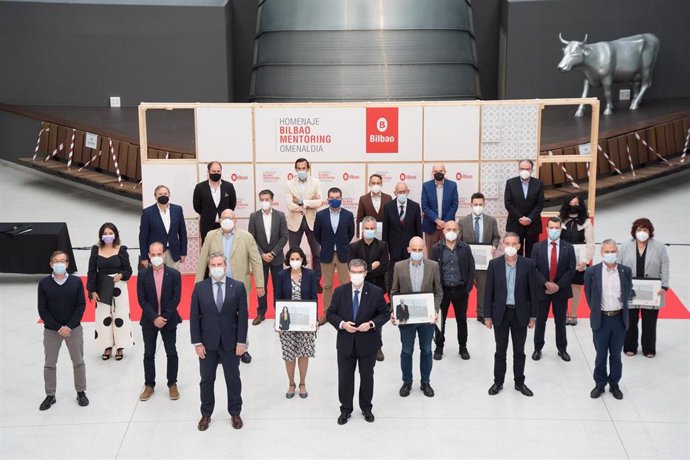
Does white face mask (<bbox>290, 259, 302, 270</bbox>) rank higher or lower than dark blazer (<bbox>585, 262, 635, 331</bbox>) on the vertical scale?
higher

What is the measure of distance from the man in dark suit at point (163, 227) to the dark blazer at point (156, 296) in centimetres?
249

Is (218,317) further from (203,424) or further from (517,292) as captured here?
(517,292)

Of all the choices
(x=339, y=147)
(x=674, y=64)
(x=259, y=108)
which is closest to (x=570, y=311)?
(x=339, y=147)

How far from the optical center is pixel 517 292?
385 inches

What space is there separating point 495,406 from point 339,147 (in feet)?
18.9

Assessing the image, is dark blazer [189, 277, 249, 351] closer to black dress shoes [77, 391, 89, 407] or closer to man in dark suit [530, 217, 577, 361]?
black dress shoes [77, 391, 89, 407]

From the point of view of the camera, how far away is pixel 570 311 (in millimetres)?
12492

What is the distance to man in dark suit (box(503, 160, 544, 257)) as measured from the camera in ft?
43.0

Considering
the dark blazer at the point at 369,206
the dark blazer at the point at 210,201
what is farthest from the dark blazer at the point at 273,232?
the dark blazer at the point at 369,206

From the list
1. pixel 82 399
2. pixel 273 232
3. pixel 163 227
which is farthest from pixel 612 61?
pixel 82 399

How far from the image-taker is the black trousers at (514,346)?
9883 millimetres

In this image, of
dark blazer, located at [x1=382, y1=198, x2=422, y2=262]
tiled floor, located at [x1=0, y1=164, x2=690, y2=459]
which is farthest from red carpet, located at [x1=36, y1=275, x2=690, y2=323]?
dark blazer, located at [x1=382, y1=198, x2=422, y2=262]

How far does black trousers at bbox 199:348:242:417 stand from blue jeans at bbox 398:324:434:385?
1.78 metres

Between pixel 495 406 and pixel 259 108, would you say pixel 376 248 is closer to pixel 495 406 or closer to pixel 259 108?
pixel 495 406
